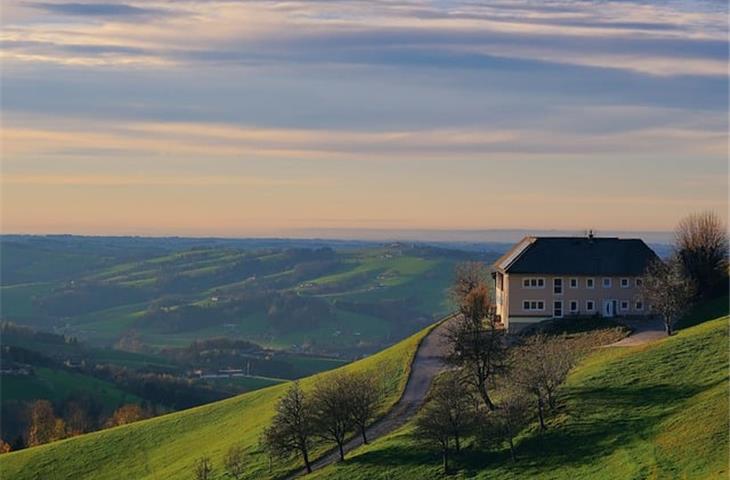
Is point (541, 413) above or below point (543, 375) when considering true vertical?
below

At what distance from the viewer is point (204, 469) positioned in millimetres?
64875

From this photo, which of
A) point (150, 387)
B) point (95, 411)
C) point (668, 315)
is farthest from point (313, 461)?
point (150, 387)

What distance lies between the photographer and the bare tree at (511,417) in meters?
55.9

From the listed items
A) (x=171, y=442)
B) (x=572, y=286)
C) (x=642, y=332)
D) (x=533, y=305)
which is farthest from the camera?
(x=533, y=305)

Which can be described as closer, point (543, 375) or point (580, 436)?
point (580, 436)

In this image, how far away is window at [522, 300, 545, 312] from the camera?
85.4 m

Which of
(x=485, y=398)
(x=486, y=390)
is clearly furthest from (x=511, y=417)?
(x=486, y=390)

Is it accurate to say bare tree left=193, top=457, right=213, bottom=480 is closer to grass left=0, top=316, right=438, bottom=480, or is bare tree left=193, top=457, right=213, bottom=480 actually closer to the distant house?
grass left=0, top=316, right=438, bottom=480

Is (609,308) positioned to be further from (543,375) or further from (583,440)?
(583,440)

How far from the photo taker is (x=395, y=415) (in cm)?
7019

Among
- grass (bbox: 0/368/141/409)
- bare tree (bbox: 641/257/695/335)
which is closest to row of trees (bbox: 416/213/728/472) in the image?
bare tree (bbox: 641/257/695/335)

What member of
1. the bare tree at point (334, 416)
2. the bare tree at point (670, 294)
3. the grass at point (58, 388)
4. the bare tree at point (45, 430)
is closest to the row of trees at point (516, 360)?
the bare tree at point (670, 294)

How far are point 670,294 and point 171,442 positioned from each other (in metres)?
40.2

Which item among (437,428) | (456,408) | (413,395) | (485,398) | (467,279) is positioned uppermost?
(467,279)
